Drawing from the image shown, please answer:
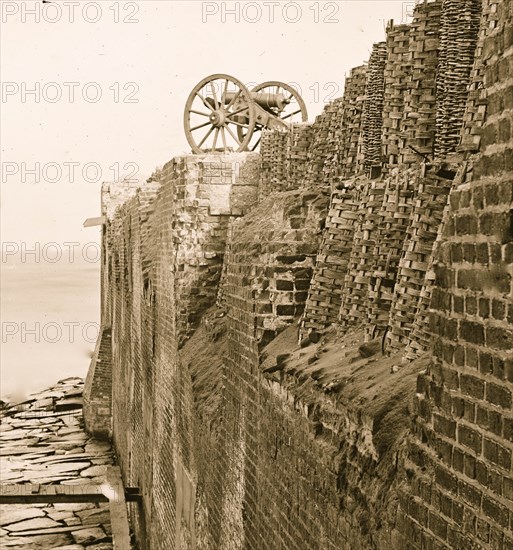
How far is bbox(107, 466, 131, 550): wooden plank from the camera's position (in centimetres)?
1110

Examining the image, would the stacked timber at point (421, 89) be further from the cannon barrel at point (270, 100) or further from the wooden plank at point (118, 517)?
the cannon barrel at point (270, 100)

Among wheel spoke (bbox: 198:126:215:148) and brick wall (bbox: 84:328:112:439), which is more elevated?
wheel spoke (bbox: 198:126:215:148)

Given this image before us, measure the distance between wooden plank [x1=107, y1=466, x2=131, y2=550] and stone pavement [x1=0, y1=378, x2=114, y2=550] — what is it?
2202mm

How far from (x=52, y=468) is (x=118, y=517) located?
6692 mm

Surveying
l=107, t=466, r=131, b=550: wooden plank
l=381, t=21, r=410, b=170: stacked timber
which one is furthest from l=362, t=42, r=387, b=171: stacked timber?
l=107, t=466, r=131, b=550: wooden plank

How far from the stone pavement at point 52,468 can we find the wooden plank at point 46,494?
5.38ft

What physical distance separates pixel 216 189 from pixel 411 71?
4.04 m

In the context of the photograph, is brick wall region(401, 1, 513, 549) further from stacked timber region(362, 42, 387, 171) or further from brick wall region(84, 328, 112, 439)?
brick wall region(84, 328, 112, 439)

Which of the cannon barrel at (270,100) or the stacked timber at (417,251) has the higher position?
the cannon barrel at (270,100)

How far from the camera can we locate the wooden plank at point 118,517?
11.1 m

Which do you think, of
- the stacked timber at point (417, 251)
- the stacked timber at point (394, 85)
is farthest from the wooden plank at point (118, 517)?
the stacked timber at point (417, 251)

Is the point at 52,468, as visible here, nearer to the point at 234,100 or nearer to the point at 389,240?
the point at 234,100

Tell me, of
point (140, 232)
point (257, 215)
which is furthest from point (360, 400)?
point (140, 232)

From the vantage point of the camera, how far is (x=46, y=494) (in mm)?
12531
